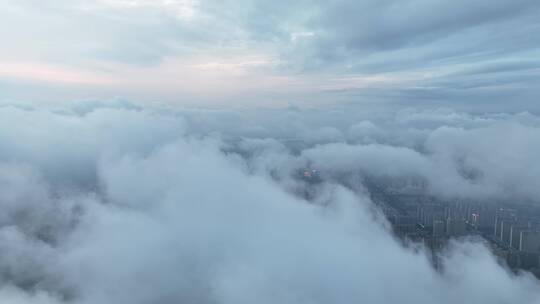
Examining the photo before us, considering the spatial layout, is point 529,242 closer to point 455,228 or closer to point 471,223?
point 455,228

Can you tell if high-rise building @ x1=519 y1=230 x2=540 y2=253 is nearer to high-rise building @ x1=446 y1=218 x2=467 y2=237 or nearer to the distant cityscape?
the distant cityscape

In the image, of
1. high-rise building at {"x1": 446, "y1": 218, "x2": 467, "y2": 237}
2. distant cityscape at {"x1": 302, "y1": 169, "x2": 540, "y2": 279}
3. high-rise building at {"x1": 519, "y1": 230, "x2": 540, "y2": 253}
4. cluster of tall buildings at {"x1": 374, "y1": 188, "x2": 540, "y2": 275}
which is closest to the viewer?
distant cityscape at {"x1": 302, "y1": 169, "x2": 540, "y2": 279}

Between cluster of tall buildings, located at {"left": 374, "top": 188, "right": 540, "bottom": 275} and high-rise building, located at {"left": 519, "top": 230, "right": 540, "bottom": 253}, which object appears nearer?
cluster of tall buildings, located at {"left": 374, "top": 188, "right": 540, "bottom": 275}

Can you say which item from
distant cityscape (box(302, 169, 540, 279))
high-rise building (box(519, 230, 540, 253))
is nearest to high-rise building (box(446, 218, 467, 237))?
distant cityscape (box(302, 169, 540, 279))

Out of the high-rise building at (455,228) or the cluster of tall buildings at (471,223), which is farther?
the high-rise building at (455,228)

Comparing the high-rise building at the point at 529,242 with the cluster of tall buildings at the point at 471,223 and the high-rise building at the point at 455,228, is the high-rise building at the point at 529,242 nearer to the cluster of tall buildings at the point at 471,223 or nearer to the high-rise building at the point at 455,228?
the cluster of tall buildings at the point at 471,223

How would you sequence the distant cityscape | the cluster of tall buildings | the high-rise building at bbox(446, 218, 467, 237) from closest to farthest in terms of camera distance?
1. the distant cityscape
2. the cluster of tall buildings
3. the high-rise building at bbox(446, 218, 467, 237)

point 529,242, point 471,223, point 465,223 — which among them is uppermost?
point 529,242

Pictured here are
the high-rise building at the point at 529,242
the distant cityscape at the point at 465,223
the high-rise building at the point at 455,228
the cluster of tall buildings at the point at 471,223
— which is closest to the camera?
the distant cityscape at the point at 465,223

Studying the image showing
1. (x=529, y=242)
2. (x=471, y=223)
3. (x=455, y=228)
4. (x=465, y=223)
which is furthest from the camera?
(x=471, y=223)

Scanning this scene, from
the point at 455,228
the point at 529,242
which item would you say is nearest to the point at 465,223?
the point at 455,228

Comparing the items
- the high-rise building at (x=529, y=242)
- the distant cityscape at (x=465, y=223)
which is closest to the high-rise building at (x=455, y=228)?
the distant cityscape at (x=465, y=223)

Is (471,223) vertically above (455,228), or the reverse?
(455,228)
